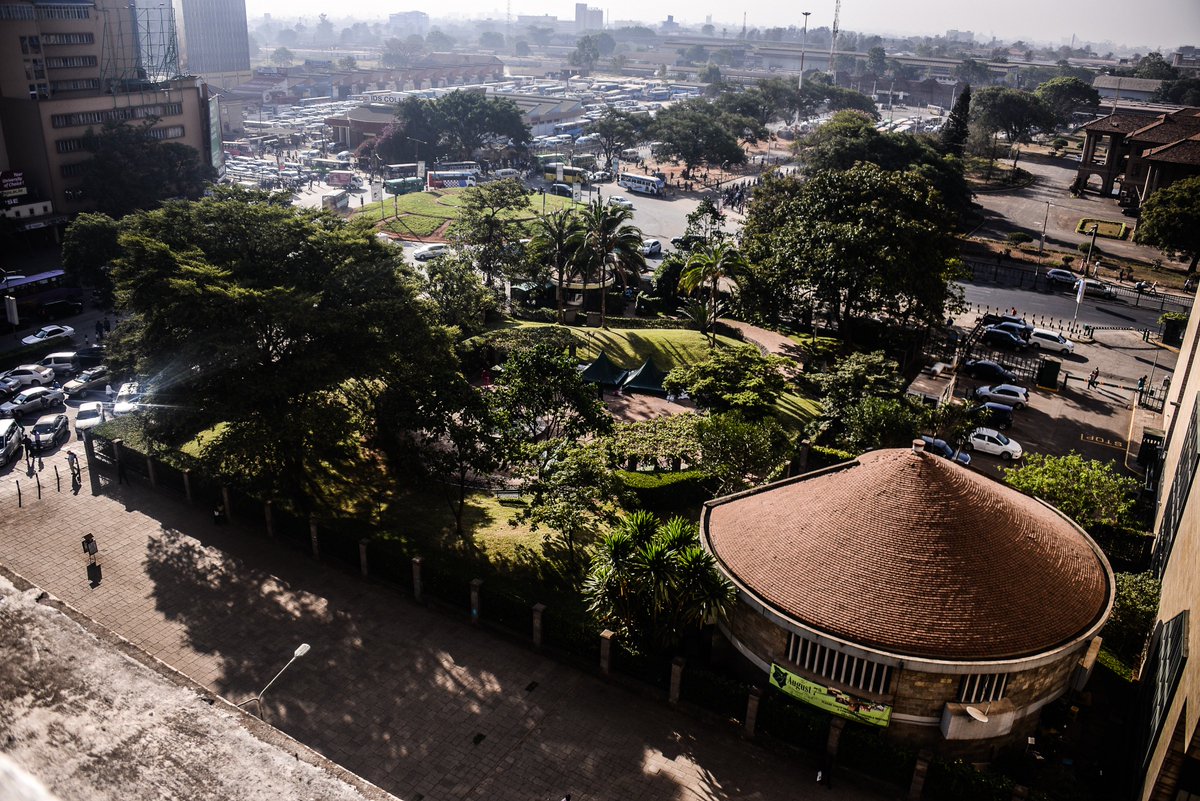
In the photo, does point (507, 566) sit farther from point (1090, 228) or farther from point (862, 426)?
point (1090, 228)

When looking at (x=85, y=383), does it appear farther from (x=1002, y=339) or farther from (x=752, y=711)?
(x=1002, y=339)

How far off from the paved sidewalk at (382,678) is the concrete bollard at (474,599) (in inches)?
15.2

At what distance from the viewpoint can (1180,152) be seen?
3066 inches

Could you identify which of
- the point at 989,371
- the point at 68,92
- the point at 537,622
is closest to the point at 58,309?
the point at 68,92

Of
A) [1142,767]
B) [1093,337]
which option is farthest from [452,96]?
[1142,767]

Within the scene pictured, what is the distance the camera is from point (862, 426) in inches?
1347

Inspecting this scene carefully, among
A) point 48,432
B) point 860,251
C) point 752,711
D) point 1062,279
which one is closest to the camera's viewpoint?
point 752,711

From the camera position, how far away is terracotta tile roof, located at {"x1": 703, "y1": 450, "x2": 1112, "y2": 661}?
72.7 ft

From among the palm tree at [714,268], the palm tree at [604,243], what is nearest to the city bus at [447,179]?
the palm tree at [604,243]

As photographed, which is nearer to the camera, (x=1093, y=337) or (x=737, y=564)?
(x=737, y=564)

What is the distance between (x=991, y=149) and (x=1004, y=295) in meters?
62.1

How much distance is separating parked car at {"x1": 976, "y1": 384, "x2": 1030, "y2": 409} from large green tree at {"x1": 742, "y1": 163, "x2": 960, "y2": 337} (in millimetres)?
4859

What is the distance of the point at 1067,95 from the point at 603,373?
126531mm

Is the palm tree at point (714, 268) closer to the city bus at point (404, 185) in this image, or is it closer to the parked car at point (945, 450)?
the parked car at point (945, 450)
